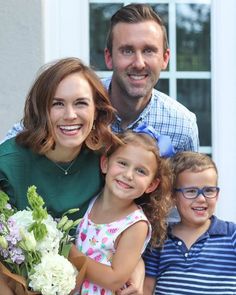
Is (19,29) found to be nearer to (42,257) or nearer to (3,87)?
(3,87)

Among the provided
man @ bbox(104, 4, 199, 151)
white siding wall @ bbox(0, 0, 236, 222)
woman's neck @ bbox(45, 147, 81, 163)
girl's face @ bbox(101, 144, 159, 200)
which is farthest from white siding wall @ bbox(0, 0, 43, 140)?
girl's face @ bbox(101, 144, 159, 200)

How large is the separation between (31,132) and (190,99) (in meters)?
1.50

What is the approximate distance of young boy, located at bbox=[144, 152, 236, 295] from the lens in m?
3.03

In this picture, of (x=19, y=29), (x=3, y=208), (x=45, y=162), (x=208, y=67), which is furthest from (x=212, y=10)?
(x=3, y=208)

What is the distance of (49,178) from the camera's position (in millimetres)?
2947

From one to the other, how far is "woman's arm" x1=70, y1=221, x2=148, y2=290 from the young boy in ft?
0.76

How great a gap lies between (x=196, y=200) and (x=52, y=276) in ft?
2.63

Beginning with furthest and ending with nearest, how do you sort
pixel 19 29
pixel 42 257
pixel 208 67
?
pixel 208 67 < pixel 19 29 < pixel 42 257

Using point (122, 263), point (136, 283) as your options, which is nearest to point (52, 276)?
point (122, 263)

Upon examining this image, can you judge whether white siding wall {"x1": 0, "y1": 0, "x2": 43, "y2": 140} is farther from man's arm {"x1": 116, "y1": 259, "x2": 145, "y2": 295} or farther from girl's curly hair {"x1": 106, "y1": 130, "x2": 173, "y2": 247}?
man's arm {"x1": 116, "y1": 259, "x2": 145, "y2": 295}

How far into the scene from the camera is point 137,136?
9.84 feet

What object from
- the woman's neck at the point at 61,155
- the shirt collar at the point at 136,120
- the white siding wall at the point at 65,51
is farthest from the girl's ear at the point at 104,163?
the white siding wall at the point at 65,51

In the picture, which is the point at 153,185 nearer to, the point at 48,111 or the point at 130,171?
the point at 130,171

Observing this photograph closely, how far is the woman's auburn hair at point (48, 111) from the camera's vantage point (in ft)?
9.46
